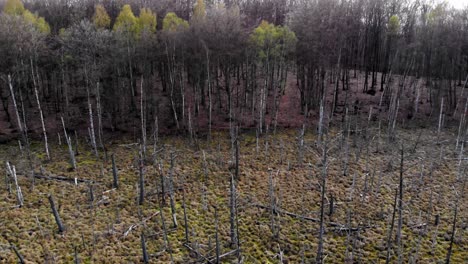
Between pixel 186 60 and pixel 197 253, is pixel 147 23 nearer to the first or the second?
pixel 186 60

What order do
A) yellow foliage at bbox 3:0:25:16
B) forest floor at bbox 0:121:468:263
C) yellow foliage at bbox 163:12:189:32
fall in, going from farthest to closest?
yellow foliage at bbox 3:0:25:16 < yellow foliage at bbox 163:12:189:32 < forest floor at bbox 0:121:468:263

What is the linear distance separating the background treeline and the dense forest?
5.4 inches

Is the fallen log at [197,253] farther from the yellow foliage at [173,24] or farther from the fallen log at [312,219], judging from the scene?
the yellow foliage at [173,24]

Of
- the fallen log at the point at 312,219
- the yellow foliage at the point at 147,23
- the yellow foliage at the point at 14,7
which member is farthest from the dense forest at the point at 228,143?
the yellow foliage at the point at 147,23

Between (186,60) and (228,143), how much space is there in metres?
6.27

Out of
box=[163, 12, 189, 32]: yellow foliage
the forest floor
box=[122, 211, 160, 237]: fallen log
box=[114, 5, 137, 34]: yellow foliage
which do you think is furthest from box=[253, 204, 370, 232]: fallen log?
box=[114, 5, 137, 34]: yellow foliage

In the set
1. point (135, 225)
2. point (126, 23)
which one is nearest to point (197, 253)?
point (135, 225)

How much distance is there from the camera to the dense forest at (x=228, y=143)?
12.5m

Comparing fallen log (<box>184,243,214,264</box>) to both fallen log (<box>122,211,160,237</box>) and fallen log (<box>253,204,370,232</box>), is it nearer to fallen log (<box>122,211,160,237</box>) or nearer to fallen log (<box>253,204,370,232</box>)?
fallen log (<box>122,211,160,237</box>)

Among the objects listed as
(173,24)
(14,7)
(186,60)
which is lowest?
(186,60)

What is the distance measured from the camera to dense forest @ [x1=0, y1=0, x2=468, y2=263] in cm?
1248

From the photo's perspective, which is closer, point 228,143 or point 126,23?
point 228,143

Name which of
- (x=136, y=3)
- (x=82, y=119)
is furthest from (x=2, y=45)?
(x=136, y=3)

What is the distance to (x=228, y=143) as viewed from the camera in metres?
21.5
